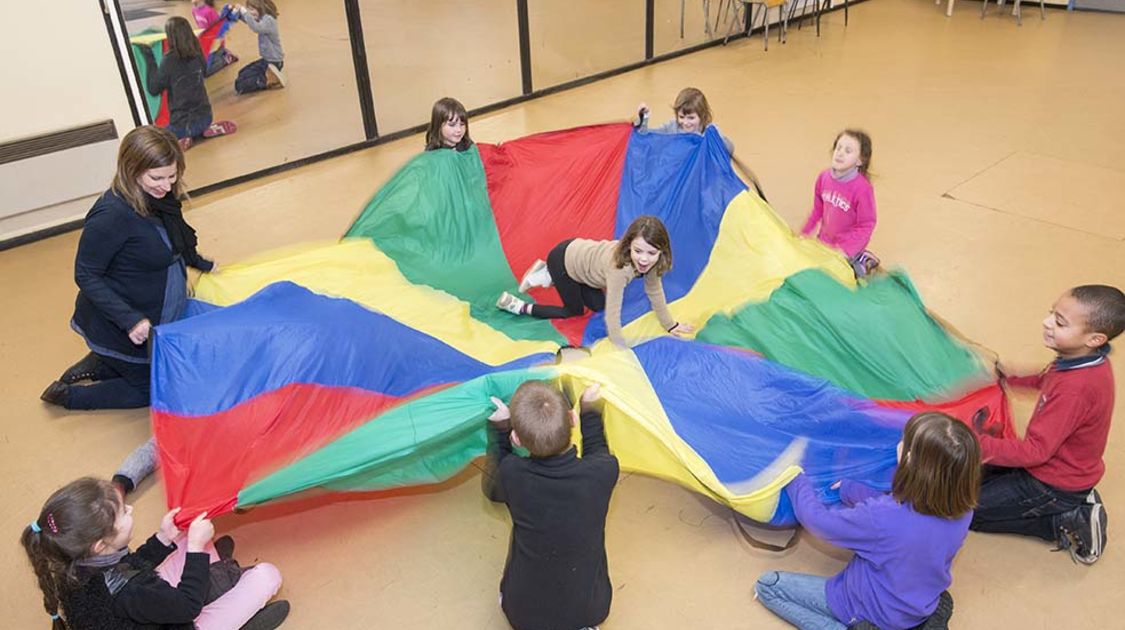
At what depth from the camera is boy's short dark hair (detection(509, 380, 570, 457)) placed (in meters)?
1.88

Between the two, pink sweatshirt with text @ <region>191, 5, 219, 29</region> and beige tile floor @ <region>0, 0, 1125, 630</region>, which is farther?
pink sweatshirt with text @ <region>191, 5, 219, 29</region>

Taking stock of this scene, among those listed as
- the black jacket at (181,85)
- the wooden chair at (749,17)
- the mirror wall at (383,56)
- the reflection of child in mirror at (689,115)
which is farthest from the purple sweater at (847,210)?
the wooden chair at (749,17)

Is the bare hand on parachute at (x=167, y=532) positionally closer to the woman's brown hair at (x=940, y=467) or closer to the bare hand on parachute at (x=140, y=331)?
the bare hand on parachute at (x=140, y=331)

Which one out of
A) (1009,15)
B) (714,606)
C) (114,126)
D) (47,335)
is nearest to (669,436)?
(714,606)

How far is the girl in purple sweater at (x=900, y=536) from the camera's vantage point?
1.88 meters

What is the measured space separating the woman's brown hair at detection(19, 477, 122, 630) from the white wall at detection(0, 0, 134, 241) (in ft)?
9.97

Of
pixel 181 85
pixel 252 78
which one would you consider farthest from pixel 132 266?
pixel 252 78

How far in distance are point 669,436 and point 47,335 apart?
2.76 meters

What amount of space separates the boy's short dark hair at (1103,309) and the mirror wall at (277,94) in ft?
14.3

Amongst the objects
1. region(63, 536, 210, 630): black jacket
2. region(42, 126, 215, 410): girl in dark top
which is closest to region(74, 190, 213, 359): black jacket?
region(42, 126, 215, 410): girl in dark top

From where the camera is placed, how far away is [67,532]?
70.4 inches

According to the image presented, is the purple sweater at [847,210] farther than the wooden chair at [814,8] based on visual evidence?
No

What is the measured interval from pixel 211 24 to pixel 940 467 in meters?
5.02

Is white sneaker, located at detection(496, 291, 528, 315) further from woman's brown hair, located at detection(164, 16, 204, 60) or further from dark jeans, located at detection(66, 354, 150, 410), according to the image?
woman's brown hair, located at detection(164, 16, 204, 60)
